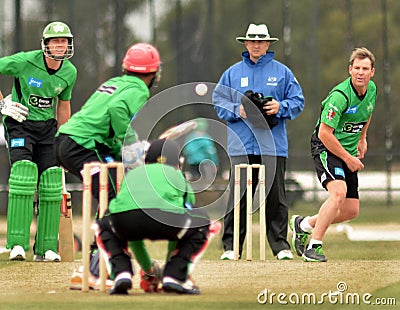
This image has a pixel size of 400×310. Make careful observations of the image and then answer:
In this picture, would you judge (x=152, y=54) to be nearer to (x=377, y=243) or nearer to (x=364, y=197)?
(x=377, y=243)

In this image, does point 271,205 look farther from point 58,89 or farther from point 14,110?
point 14,110

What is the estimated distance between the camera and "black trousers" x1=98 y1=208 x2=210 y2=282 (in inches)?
312

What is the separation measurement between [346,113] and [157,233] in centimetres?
331

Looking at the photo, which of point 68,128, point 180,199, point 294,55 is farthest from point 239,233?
point 294,55

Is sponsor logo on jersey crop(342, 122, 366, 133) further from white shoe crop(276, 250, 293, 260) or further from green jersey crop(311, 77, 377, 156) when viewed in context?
white shoe crop(276, 250, 293, 260)

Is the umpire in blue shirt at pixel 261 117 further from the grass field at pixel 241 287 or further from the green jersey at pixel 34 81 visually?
the green jersey at pixel 34 81

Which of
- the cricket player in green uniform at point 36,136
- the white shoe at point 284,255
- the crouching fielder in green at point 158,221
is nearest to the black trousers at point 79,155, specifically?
the crouching fielder in green at point 158,221

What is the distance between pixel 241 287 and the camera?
8656mm

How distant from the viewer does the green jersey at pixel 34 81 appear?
36.9 feet

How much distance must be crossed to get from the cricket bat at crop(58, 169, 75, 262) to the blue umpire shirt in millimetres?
1712

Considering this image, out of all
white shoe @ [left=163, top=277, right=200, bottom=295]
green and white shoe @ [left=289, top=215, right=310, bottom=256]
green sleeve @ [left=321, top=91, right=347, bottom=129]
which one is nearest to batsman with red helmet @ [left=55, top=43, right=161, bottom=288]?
white shoe @ [left=163, top=277, right=200, bottom=295]

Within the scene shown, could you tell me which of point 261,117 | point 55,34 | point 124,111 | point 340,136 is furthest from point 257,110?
point 124,111

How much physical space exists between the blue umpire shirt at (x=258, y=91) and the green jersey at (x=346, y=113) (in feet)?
2.35

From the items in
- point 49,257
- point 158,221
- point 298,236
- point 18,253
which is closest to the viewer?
point 158,221
